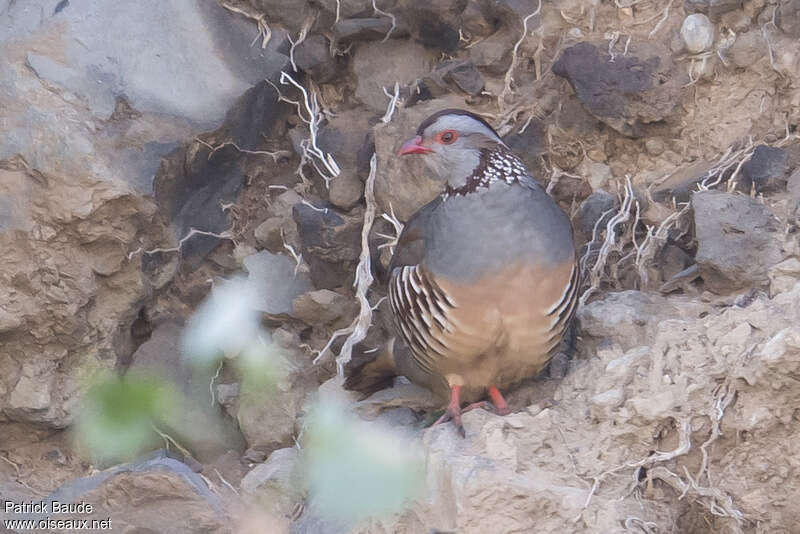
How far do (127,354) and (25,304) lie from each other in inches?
18.4

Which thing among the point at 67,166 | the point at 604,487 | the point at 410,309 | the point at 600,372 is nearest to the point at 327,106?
the point at 67,166

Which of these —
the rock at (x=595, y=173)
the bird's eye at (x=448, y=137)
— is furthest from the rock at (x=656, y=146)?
the bird's eye at (x=448, y=137)

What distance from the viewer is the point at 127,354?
14.9 ft

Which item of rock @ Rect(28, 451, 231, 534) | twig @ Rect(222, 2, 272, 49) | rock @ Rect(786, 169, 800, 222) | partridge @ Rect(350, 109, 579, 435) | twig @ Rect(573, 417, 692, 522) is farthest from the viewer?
twig @ Rect(222, 2, 272, 49)

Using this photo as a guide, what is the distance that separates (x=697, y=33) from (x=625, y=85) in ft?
1.10

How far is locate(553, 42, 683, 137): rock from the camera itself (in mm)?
4289

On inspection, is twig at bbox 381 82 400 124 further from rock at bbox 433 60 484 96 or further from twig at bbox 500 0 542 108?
twig at bbox 500 0 542 108

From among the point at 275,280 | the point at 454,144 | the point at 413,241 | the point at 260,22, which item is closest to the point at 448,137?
the point at 454,144

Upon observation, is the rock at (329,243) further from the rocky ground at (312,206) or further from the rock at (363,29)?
the rock at (363,29)

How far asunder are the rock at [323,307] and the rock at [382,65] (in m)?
0.86

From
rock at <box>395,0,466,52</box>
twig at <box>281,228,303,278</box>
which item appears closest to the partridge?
twig at <box>281,228,303,278</box>

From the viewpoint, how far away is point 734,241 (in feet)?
12.3

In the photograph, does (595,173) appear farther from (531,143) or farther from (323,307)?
(323,307)

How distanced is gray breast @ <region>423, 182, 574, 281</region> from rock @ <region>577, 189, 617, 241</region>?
0.52 metres
